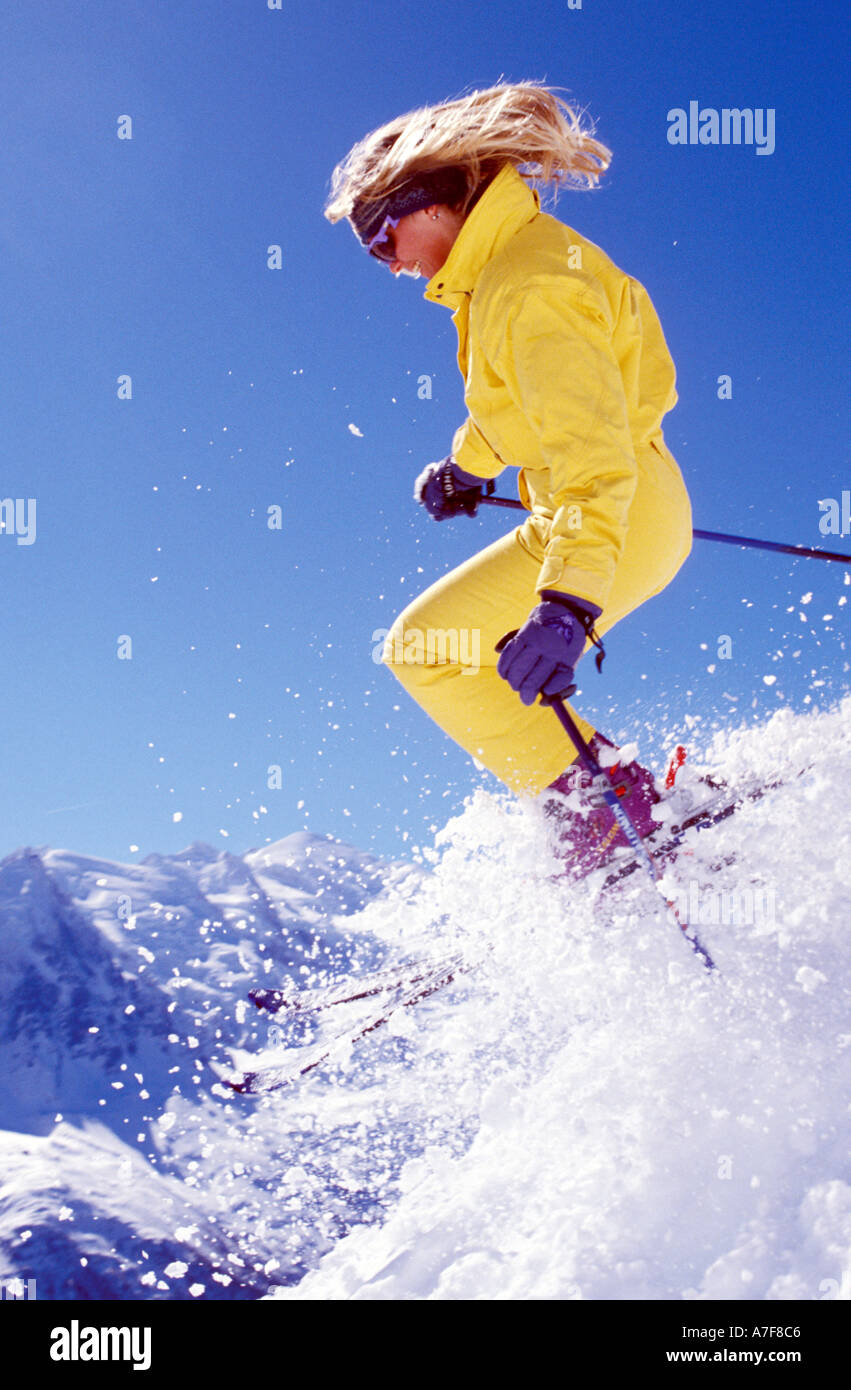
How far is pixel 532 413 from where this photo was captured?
247 cm

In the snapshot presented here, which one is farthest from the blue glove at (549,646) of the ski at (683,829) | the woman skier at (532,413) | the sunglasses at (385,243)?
the sunglasses at (385,243)

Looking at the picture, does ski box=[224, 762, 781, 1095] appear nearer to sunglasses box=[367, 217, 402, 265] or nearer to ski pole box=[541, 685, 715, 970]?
ski pole box=[541, 685, 715, 970]

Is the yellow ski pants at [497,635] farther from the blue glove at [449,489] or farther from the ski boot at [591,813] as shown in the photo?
the blue glove at [449,489]

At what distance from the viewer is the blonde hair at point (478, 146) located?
266 centimetres

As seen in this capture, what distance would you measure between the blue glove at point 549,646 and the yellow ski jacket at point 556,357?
5 cm

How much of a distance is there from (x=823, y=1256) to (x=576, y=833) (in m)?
1.49

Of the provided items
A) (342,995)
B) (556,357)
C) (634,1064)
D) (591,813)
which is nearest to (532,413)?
(556,357)

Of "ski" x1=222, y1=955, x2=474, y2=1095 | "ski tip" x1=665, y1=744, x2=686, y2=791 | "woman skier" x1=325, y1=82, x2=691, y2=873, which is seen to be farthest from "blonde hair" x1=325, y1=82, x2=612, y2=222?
"ski" x1=222, y1=955, x2=474, y2=1095

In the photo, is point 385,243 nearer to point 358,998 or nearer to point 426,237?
point 426,237

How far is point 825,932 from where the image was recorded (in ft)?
9.24
